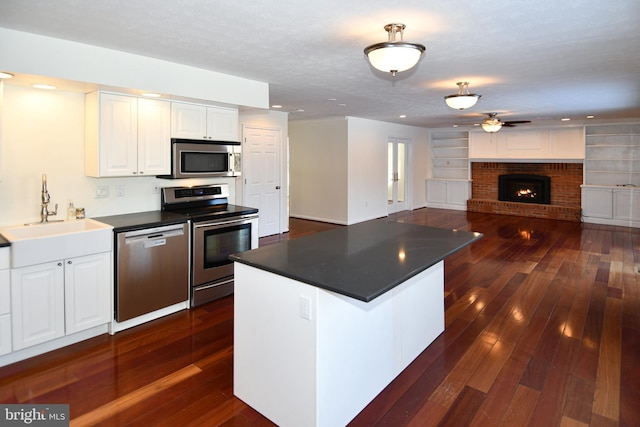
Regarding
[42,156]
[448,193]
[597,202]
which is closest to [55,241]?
[42,156]

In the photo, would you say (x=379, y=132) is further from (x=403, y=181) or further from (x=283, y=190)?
(x=283, y=190)

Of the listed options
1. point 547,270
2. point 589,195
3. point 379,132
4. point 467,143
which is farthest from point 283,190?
point 589,195

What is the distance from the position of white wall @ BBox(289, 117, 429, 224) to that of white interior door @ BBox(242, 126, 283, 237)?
4.80 ft

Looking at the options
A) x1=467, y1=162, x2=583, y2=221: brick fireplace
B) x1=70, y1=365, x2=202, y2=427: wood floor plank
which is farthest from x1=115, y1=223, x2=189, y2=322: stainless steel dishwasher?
x1=467, y1=162, x2=583, y2=221: brick fireplace

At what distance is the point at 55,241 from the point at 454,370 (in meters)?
3.01

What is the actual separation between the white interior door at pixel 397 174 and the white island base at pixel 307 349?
7510 mm

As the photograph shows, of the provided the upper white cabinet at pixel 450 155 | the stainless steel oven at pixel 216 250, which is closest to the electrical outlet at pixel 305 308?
the stainless steel oven at pixel 216 250

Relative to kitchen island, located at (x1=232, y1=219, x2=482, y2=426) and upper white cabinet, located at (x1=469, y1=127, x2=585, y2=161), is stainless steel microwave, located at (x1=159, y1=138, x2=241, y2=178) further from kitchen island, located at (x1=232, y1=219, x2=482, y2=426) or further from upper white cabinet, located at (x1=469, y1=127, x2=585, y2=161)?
upper white cabinet, located at (x1=469, y1=127, x2=585, y2=161)

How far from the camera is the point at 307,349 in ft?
6.53

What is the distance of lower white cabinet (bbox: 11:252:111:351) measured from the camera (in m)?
2.75

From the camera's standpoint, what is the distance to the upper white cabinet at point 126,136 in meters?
3.41

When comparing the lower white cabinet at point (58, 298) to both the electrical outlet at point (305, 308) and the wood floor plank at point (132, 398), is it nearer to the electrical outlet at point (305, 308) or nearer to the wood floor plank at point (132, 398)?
the wood floor plank at point (132, 398)

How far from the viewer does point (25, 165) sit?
328 cm

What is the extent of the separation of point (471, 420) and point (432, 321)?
3.21 ft
